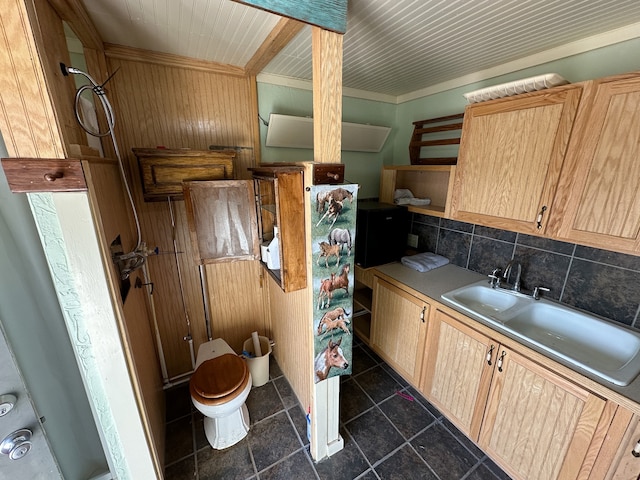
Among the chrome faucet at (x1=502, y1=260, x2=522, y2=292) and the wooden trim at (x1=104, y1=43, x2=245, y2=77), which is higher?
the wooden trim at (x1=104, y1=43, x2=245, y2=77)

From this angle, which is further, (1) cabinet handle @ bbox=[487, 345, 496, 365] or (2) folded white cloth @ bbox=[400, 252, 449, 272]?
(2) folded white cloth @ bbox=[400, 252, 449, 272]

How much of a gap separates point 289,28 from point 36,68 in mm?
874

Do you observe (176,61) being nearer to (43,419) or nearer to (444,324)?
(43,419)

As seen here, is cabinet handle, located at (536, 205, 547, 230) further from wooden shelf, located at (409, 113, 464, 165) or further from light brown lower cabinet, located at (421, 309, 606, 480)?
wooden shelf, located at (409, 113, 464, 165)

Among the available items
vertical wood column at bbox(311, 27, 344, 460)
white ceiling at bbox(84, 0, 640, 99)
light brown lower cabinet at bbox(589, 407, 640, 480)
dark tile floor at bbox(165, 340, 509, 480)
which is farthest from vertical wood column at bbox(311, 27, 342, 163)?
dark tile floor at bbox(165, 340, 509, 480)

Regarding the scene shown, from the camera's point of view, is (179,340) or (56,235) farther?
(179,340)

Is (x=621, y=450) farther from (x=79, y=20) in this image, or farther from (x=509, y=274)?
(x=79, y=20)

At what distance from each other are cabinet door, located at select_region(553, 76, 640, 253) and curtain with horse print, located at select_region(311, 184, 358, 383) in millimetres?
1031

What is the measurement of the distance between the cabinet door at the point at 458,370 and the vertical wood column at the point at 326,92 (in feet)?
3.93

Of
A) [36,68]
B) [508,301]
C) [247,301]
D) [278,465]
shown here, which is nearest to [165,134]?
[36,68]

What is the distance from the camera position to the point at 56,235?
2.56 ft

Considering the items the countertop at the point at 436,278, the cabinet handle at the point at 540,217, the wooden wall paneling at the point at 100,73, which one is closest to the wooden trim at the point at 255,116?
the wooden wall paneling at the point at 100,73

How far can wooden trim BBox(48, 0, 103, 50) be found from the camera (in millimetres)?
916

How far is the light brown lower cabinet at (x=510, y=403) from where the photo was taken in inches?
40.7
